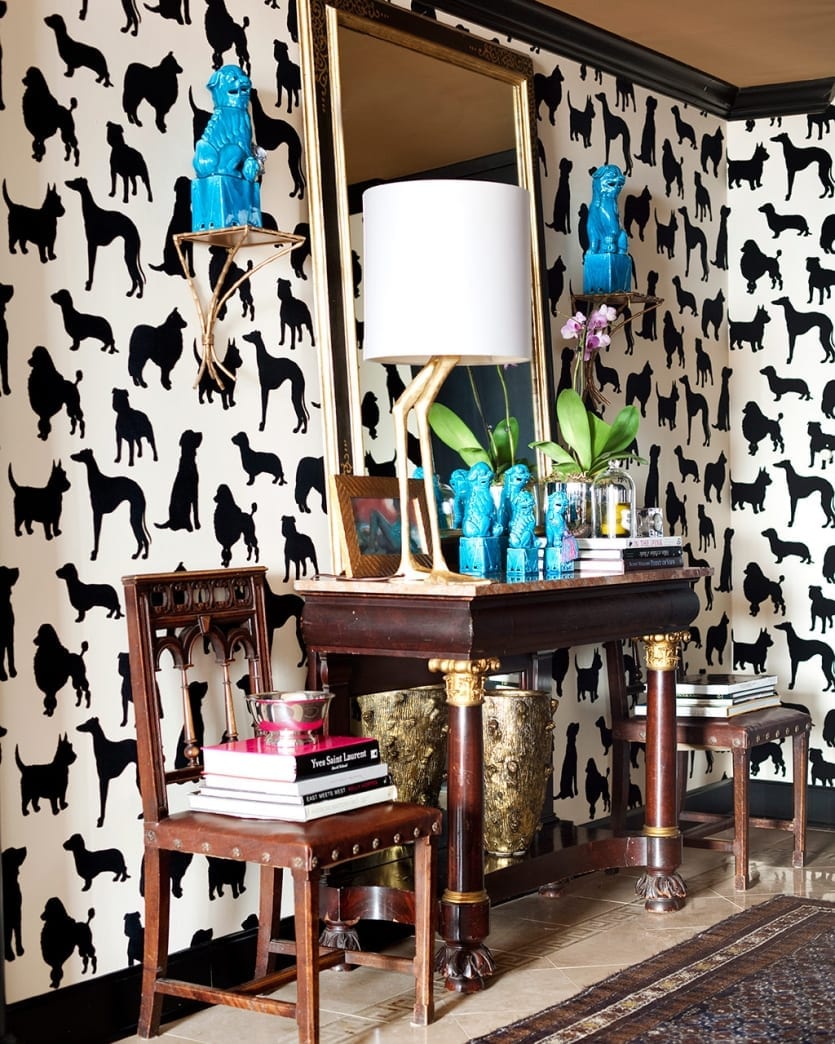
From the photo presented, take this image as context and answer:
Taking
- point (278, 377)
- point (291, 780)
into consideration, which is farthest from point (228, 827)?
point (278, 377)

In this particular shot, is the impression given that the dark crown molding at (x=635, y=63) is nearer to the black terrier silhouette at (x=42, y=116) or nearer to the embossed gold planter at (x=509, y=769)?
the black terrier silhouette at (x=42, y=116)

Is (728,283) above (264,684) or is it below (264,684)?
above

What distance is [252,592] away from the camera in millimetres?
3105

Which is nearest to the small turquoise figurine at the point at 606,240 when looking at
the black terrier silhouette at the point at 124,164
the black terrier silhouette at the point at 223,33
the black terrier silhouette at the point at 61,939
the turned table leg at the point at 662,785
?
the turned table leg at the point at 662,785

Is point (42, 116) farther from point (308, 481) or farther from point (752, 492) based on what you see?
point (752, 492)

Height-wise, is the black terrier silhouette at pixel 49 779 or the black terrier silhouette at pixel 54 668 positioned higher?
the black terrier silhouette at pixel 54 668

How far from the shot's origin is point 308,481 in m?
3.42

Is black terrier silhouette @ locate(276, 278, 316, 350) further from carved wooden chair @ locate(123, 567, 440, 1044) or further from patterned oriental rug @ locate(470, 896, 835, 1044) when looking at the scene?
patterned oriental rug @ locate(470, 896, 835, 1044)

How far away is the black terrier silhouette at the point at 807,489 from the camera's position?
5121mm

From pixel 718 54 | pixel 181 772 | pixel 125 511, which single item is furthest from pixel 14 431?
pixel 718 54

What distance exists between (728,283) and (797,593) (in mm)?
1209

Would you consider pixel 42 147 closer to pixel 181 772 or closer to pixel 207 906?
pixel 181 772

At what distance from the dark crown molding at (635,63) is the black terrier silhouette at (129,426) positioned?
1586 mm

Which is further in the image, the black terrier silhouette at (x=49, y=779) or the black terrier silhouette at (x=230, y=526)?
the black terrier silhouette at (x=230, y=526)
